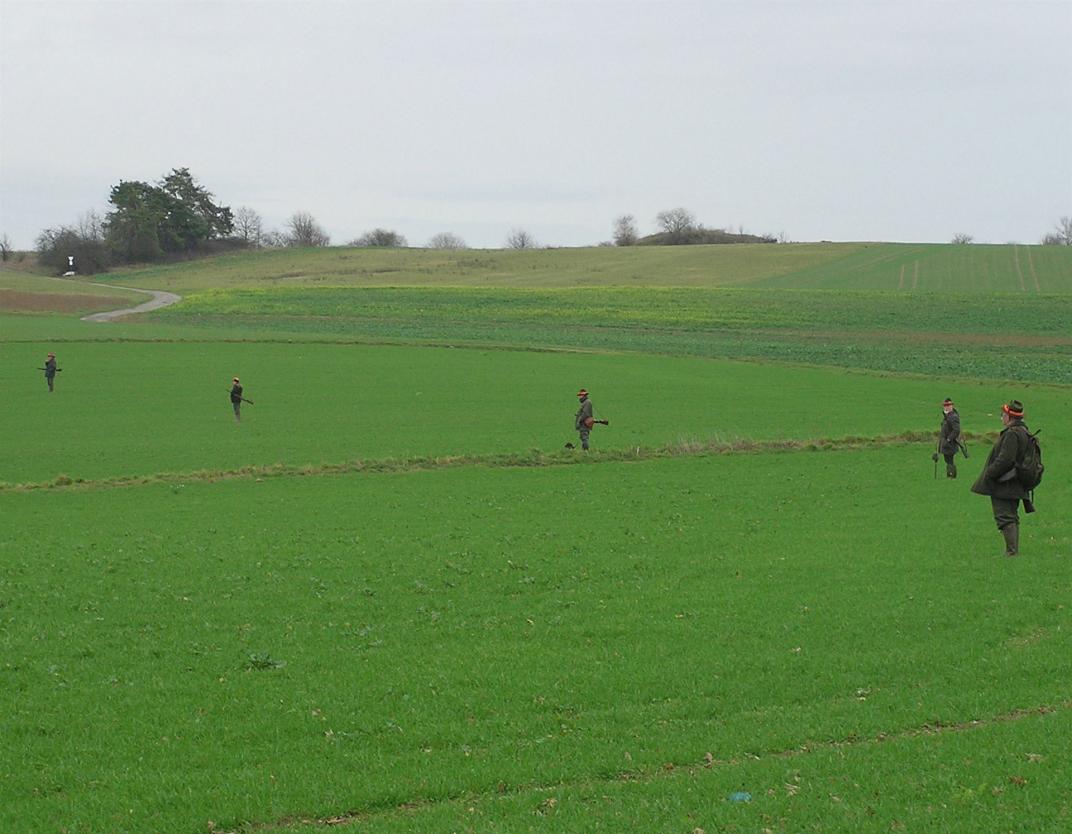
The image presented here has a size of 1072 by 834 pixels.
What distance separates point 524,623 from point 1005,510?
7978 millimetres

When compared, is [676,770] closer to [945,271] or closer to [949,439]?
[949,439]

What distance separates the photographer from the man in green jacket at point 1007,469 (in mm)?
16328

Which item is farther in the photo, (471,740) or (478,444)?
(478,444)

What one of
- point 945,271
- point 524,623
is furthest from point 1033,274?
point 524,623

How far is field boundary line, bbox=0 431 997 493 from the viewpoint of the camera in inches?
1188

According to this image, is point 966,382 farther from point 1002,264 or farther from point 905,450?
point 1002,264

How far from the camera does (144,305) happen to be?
104 metres

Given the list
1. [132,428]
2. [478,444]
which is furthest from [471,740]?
[132,428]

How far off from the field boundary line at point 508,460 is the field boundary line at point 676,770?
74.7ft

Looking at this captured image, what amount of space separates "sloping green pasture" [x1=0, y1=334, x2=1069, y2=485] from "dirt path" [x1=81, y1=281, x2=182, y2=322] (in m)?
26.7

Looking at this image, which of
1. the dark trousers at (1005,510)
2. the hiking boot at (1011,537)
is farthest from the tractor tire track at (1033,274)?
the dark trousers at (1005,510)

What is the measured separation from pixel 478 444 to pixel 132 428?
13.6 meters

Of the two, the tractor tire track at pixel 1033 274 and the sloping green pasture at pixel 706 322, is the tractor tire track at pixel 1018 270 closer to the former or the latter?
the tractor tire track at pixel 1033 274

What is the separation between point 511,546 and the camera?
1945 cm
